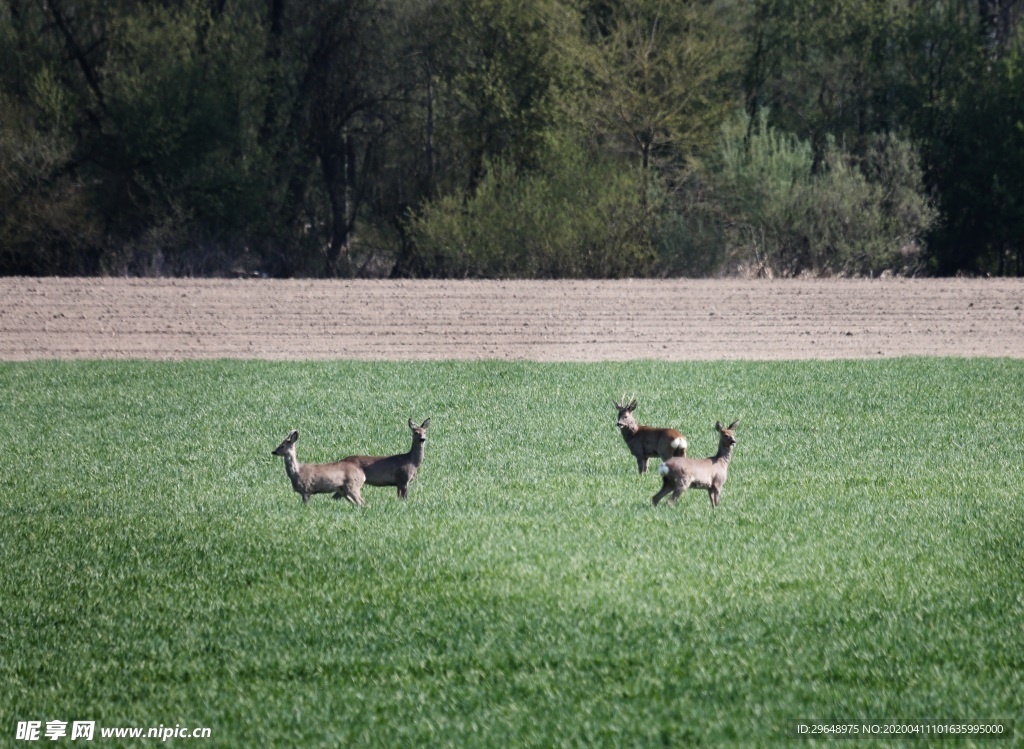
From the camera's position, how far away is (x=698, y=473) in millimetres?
9656

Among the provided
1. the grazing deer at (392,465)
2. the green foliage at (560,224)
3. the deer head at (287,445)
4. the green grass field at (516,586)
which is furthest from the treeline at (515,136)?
the deer head at (287,445)

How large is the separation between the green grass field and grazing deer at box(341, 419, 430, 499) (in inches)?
10.2

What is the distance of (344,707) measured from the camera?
6.38 m

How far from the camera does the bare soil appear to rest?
927 inches

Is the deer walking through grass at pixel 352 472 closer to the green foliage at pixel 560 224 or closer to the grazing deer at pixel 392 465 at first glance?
the grazing deer at pixel 392 465

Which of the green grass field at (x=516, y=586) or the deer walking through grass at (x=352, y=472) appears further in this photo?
the deer walking through grass at (x=352, y=472)

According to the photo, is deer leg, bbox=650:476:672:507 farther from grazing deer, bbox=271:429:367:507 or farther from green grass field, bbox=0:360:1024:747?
grazing deer, bbox=271:429:367:507

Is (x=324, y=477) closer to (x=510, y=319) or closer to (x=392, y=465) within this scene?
(x=392, y=465)

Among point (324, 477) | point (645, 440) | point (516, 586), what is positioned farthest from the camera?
point (645, 440)

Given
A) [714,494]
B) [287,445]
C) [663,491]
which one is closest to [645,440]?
[714,494]

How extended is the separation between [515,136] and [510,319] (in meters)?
13.6

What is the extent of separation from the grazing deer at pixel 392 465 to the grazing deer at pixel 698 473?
6.03ft

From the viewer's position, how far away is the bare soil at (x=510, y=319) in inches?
927

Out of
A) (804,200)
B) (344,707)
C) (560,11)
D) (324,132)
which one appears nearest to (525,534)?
(344,707)
